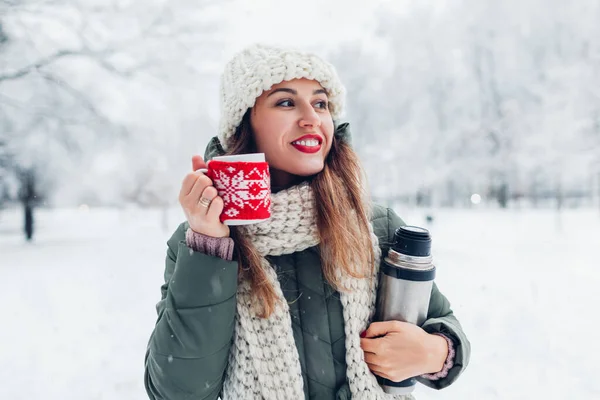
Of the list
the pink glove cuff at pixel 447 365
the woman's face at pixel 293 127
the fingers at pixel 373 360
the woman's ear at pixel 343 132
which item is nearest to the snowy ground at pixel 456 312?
the pink glove cuff at pixel 447 365

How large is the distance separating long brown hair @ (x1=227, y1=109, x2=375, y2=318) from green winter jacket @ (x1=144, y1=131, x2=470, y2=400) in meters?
0.08

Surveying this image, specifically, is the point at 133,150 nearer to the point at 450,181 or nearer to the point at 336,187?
the point at 336,187

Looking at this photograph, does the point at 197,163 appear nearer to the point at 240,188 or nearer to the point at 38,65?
the point at 240,188

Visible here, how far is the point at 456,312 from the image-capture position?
482 centimetres

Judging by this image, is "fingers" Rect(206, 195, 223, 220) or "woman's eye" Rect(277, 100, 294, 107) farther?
"woman's eye" Rect(277, 100, 294, 107)

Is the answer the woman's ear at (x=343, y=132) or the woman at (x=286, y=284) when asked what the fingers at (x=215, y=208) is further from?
the woman's ear at (x=343, y=132)

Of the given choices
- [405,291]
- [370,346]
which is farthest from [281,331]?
[405,291]

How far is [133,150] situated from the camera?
10742mm

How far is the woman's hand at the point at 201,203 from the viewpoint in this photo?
95 cm

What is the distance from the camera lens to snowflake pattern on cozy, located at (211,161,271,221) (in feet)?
3.18

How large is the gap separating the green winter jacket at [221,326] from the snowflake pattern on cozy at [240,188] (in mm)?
141

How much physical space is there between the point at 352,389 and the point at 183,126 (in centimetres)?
1198

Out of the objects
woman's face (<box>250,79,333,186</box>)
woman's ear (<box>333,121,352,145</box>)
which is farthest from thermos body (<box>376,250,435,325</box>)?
woman's ear (<box>333,121,352,145</box>)

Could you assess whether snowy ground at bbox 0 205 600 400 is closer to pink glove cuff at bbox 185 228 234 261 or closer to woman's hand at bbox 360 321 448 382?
woman's hand at bbox 360 321 448 382
